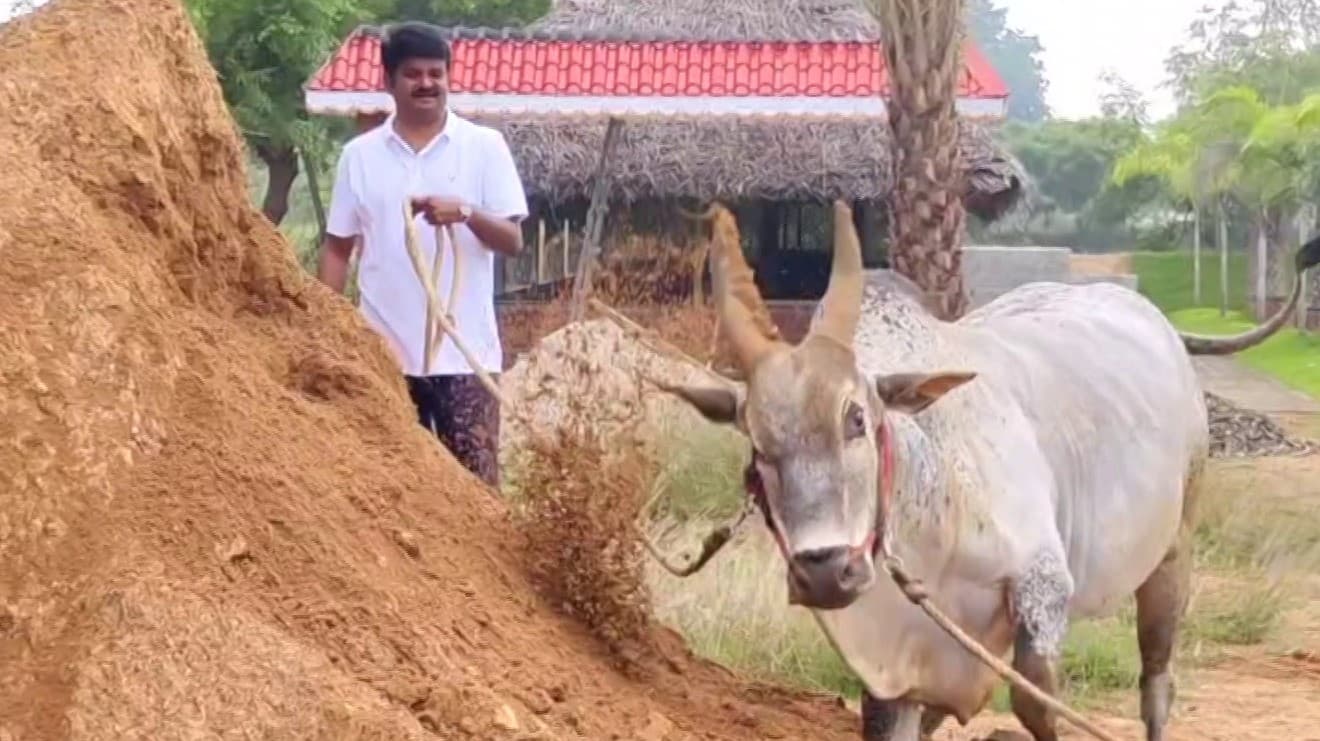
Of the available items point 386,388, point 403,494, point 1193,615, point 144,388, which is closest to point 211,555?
point 144,388

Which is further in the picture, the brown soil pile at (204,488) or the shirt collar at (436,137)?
the shirt collar at (436,137)

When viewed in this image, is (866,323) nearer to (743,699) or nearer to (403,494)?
(743,699)

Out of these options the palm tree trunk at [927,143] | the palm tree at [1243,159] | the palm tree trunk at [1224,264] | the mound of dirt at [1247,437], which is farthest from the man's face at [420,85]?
the palm tree trunk at [1224,264]

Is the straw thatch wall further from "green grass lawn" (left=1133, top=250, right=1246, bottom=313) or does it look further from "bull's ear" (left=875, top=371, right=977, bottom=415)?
"green grass lawn" (left=1133, top=250, right=1246, bottom=313)

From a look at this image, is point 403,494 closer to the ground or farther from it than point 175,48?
closer to the ground

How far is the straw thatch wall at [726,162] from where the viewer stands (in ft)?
71.7

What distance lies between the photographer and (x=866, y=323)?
695 centimetres

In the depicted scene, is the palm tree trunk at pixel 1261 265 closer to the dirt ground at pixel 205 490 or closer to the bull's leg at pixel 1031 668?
the bull's leg at pixel 1031 668

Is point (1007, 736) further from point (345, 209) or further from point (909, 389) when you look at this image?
point (345, 209)

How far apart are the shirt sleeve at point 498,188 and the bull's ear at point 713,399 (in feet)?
3.99

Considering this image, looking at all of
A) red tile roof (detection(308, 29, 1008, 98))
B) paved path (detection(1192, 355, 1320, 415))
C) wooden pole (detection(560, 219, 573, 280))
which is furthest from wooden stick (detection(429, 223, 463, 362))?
paved path (detection(1192, 355, 1320, 415))

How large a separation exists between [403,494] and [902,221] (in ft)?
29.8

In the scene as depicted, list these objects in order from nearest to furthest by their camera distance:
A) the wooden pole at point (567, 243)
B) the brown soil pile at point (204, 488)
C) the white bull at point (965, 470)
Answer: the brown soil pile at point (204, 488)
the white bull at point (965, 470)
the wooden pole at point (567, 243)

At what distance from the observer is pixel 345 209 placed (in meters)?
7.10
